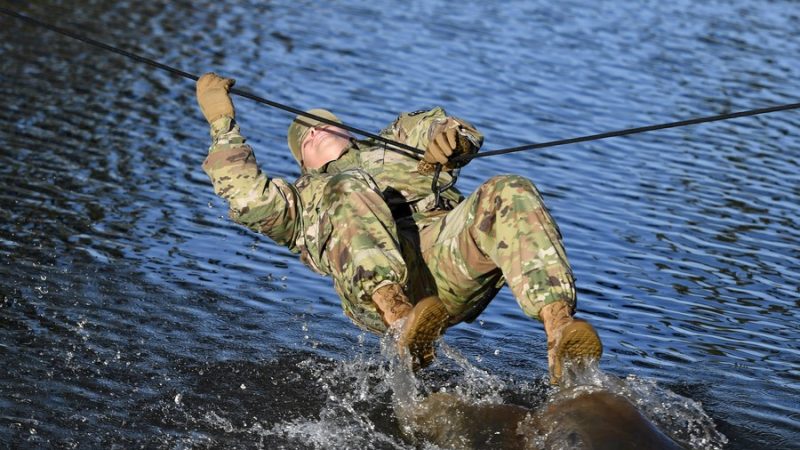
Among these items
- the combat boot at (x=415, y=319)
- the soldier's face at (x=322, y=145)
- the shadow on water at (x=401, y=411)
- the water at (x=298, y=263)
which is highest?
the soldier's face at (x=322, y=145)

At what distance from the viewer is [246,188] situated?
7223 mm

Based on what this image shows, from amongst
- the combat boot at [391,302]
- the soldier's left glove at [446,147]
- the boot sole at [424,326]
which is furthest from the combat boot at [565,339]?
the soldier's left glove at [446,147]

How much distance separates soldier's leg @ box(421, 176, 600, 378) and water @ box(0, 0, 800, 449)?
26.1 inches

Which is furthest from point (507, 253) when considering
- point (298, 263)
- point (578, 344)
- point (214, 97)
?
point (298, 263)

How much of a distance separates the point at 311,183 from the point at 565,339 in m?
2.20

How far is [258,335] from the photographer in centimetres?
890

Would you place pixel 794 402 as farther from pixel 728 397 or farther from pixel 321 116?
pixel 321 116

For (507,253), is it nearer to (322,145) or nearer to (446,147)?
(446,147)

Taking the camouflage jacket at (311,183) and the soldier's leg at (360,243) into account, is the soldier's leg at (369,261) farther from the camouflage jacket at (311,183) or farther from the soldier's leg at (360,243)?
the camouflage jacket at (311,183)

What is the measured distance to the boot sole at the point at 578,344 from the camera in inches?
239

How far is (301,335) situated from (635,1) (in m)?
20.8

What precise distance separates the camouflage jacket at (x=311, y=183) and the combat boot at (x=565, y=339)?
1.43m

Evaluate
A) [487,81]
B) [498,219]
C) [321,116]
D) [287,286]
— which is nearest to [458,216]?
[498,219]

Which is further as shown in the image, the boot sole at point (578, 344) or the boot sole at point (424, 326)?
the boot sole at point (424, 326)
